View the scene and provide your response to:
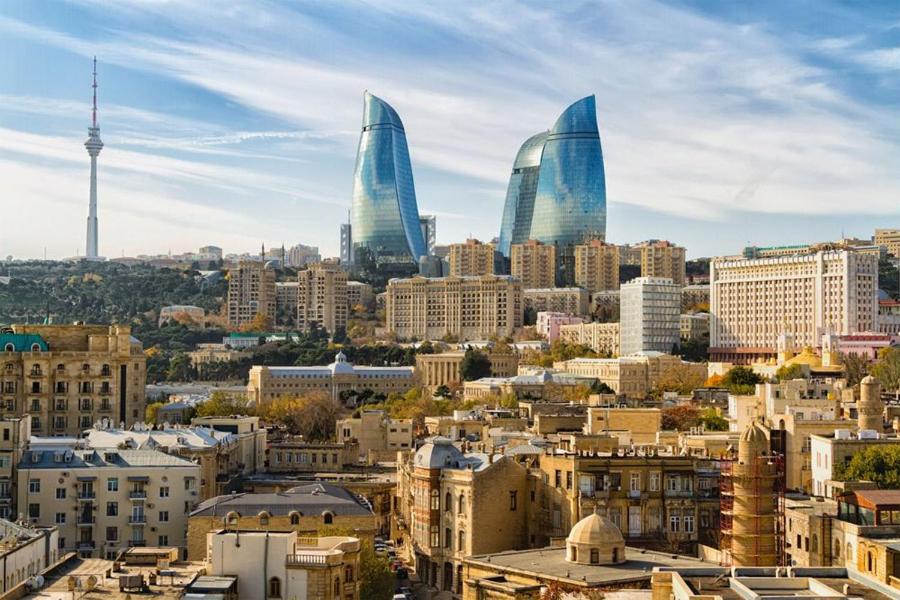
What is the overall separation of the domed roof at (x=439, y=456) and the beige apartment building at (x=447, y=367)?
86.7 meters

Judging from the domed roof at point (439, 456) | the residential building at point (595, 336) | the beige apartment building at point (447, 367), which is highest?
the residential building at point (595, 336)

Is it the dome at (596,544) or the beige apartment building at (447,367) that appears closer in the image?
the dome at (596,544)

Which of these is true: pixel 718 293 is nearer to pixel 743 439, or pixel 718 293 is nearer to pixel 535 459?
pixel 535 459

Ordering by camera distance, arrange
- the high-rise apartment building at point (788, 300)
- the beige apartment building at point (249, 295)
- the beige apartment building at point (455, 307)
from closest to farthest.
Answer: the high-rise apartment building at point (788, 300)
the beige apartment building at point (455, 307)
the beige apartment building at point (249, 295)

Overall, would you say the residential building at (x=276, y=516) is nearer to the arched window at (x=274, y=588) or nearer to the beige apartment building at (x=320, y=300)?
the arched window at (x=274, y=588)

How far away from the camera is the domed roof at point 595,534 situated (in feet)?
140

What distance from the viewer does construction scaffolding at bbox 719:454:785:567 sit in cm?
4069

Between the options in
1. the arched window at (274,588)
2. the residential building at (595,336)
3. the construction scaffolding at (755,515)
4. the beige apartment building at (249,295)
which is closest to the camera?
the arched window at (274,588)

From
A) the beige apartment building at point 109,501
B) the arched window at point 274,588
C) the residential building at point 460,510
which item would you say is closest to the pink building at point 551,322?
the residential building at point 460,510

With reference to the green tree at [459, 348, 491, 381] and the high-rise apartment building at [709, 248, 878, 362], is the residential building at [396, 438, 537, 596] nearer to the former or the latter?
the green tree at [459, 348, 491, 381]

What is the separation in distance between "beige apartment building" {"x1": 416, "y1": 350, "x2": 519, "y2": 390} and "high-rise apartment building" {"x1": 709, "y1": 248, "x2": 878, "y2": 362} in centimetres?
2350

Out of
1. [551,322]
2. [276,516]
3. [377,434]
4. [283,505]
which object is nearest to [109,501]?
[283,505]

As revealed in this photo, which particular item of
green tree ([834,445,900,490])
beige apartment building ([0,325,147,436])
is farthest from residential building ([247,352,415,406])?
green tree ([834,445,900,490])

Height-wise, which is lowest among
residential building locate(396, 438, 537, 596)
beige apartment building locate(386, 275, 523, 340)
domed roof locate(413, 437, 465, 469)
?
residential building locate(396, 438, 537, 596)
